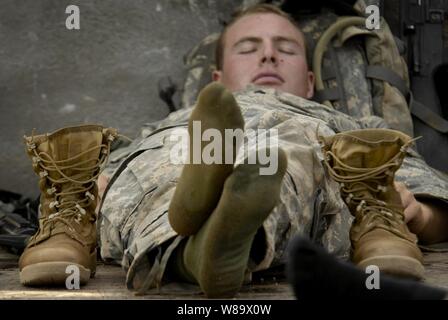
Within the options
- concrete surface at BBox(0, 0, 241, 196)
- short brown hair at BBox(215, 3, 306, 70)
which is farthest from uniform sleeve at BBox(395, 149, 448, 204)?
concrete surface at BBox(0, 0, 241, 196)

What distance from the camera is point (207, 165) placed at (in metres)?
2.22

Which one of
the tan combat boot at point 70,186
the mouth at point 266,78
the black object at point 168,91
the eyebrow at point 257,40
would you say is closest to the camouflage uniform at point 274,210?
the tan combat boot at point 70,186

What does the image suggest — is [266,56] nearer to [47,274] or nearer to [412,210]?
[412,210]

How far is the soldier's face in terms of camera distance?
380 cm

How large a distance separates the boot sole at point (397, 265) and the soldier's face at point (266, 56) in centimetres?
127

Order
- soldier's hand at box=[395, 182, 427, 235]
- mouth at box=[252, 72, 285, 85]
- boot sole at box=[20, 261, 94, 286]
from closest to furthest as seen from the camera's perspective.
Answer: boot sole at box=[20, 261, 94, 286] → soldier's hand at box=[395, 182, 427, 235] → mouth at box=[252, 72, 285, 85]

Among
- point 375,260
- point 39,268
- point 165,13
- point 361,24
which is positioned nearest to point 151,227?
point 39,268

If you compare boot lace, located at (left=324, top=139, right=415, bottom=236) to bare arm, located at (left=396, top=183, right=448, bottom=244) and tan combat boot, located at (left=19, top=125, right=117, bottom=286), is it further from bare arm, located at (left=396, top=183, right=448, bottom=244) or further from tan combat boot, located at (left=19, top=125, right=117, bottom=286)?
tan combat boot, located at (left=19, top=125, right=117, bottom=286)

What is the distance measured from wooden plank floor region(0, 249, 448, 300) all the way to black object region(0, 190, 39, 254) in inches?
15.9

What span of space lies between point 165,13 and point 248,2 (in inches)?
14.9

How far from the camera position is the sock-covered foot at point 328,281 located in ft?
5.55

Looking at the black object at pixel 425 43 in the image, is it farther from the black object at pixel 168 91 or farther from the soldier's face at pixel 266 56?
the black object at pixel 168 91

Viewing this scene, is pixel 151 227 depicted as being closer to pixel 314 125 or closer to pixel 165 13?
pixel 314 125

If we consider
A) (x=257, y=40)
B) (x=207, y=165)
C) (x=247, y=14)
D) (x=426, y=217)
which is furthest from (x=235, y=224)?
(x=247, y=14)
